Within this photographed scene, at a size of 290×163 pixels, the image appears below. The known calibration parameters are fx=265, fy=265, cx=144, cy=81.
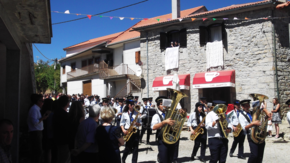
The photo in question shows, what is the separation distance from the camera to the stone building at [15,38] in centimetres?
499

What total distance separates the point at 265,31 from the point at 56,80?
36.0m

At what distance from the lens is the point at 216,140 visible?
606 cm

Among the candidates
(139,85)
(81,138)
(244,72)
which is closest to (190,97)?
(244,72)

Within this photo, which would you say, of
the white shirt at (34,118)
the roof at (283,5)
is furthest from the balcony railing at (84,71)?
the white shirt at (34,118)

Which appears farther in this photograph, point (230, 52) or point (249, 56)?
point (230, 52)

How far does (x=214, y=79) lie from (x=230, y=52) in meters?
2.06

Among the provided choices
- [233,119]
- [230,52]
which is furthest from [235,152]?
[230,52]

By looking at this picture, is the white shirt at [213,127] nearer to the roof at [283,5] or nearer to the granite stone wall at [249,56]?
the granite stone wall at [249,56]

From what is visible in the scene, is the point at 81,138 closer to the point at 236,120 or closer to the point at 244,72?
the point at 236,120

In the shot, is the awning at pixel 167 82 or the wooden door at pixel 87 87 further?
the wooden door at pixel 87 87

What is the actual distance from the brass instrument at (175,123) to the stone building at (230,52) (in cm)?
1183

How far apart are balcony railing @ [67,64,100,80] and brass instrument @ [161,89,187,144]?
81.2 feet

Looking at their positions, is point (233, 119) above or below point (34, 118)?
below

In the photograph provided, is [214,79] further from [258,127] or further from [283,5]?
[258,127]
